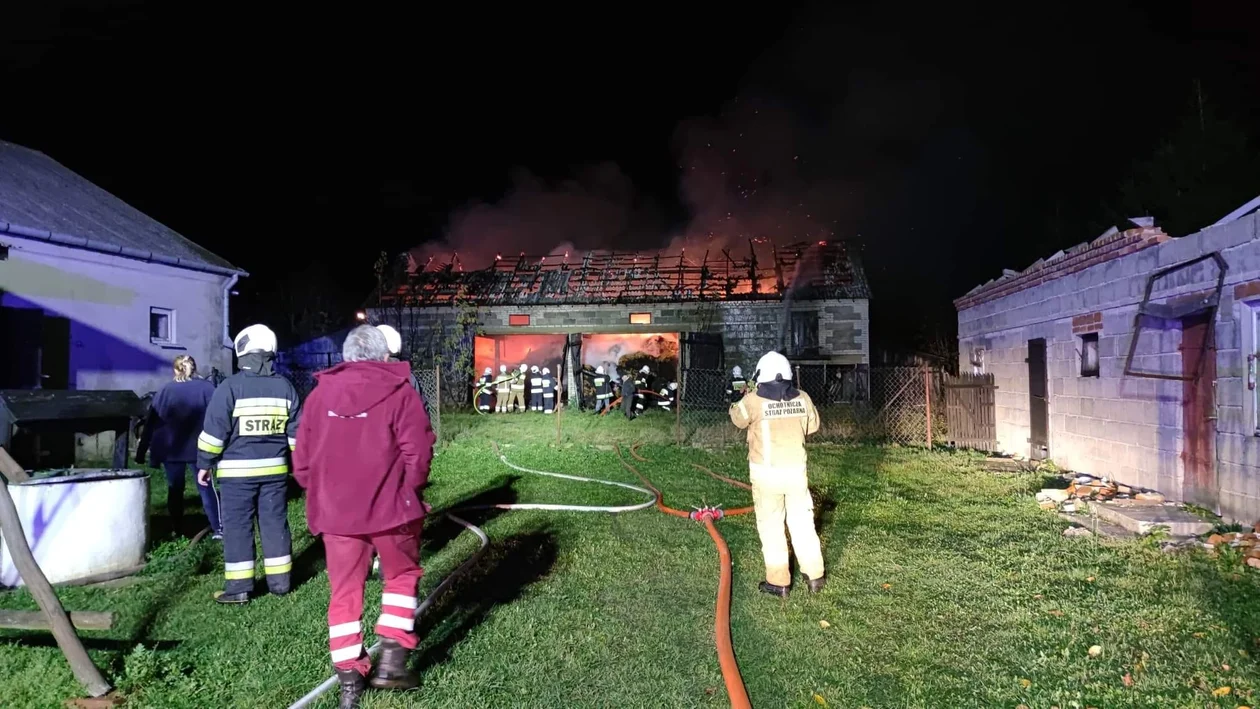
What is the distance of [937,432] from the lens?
13805 millimetres

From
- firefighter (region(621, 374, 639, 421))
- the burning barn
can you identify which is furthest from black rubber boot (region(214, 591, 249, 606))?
the burning barn

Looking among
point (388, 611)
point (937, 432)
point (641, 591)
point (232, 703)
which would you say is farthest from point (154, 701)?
point (937, 432)

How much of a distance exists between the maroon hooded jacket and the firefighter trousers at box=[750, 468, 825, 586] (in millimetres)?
2369

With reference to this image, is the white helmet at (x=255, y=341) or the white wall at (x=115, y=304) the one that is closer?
the white helmet at (x=255, y=341)

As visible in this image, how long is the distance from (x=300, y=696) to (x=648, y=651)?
69.8 inches

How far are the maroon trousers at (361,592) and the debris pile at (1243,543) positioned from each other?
6.00 metres

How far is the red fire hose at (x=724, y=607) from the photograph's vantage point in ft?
11.3

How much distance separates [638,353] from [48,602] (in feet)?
77.5

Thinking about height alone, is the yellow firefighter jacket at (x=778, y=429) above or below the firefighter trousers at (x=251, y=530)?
above

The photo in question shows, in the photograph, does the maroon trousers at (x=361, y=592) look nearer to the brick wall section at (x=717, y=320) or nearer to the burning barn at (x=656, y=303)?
the burning barn at (x=656, y=303)

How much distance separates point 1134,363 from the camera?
27.2 feet

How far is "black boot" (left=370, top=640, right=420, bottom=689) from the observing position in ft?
11.1

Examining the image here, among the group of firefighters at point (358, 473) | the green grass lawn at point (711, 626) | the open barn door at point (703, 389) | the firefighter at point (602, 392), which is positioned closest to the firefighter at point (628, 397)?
the firefighter at point (602, 392)

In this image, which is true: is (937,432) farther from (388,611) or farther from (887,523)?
(388,611)
